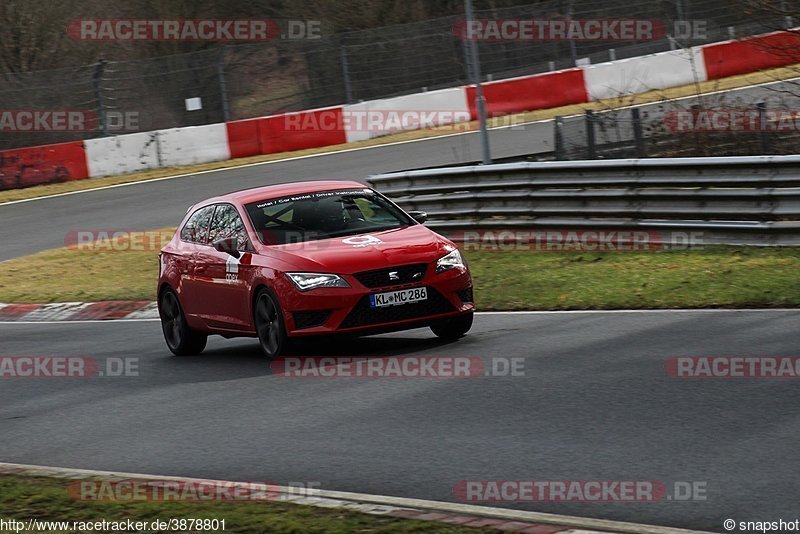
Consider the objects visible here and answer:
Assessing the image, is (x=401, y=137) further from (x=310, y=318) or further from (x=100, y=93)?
(x=310, y=318)

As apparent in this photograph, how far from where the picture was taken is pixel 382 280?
11.1m

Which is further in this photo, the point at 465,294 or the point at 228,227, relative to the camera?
the point at 228,227

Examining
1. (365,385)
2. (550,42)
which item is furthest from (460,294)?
(550,42)

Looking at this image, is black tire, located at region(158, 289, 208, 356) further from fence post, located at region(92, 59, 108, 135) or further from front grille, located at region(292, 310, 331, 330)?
fence post, located at region(92, 59, 108, 135)

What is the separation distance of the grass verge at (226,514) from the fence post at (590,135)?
12.5 meters

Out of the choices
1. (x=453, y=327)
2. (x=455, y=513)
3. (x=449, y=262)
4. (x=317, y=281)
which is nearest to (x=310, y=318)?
(x=317, y=281)

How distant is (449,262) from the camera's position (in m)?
11.5

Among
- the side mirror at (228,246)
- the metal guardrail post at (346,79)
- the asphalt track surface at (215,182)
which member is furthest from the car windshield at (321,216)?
the metal guardrail post at (346,79)

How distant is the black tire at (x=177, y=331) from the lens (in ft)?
43.8

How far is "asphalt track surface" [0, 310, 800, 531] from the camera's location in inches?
273

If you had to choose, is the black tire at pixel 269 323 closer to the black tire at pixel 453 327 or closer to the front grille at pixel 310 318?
the front grille at pixel 310 318

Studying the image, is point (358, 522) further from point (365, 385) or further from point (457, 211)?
point (457, 211)

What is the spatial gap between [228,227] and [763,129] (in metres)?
7.25

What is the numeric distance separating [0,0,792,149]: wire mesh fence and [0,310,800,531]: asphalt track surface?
70.4 ft
